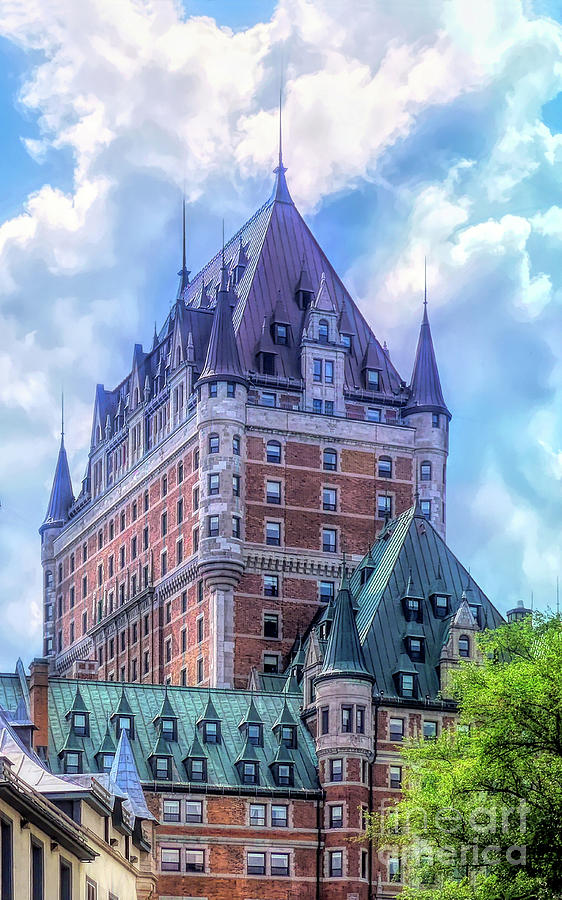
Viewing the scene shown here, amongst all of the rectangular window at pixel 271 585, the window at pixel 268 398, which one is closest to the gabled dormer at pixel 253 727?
the rectangular window at pixel 271 585

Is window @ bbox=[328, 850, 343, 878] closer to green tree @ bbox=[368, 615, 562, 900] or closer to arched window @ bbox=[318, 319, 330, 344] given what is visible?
green tree @ bbox=[368, 615, 562, 900]

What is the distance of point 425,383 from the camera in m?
136

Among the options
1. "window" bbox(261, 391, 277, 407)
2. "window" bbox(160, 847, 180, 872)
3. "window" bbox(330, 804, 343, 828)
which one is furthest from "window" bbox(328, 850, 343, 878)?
"window" bbox(261, 391, 277, 407)

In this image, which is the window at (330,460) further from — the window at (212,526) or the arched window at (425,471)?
the window at (212,526)

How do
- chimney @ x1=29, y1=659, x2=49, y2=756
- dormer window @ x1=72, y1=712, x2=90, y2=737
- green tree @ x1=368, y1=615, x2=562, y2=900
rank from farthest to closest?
dormer window @ x1=72, y1=712, x2=90, y2=737, chimney @ x1=29, y1=659, x2=49, y2=756, green tree @ x1=368, y1=615, x2=562, y2=900

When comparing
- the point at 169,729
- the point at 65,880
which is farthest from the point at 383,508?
the point at 65,880

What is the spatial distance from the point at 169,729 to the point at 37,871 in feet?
187

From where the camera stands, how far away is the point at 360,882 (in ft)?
347

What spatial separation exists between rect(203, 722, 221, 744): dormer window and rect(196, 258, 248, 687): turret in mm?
12117

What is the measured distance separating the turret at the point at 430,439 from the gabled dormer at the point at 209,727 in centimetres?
2591

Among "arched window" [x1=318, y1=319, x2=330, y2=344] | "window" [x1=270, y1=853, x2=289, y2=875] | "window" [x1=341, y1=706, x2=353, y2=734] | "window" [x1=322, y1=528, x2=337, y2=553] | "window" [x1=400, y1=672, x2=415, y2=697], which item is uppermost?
"arched window" [x1=318, y1=319, x2=330, y2=344]

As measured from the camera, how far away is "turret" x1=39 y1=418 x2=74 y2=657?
15325 cm

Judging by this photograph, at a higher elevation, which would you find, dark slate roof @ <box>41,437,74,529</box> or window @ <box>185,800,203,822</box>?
dark slate roof @ <box>41,437,74,529</box>

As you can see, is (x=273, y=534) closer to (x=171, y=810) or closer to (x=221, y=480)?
(x=221, y=480)
